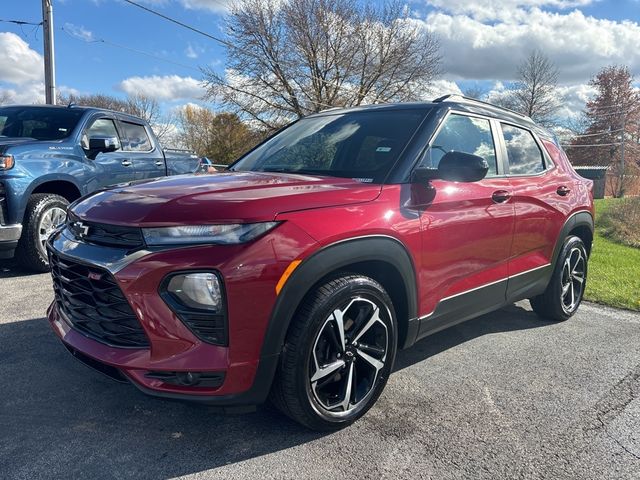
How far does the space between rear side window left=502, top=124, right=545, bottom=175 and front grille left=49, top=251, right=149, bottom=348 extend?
2.94m

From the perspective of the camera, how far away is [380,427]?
2.79m

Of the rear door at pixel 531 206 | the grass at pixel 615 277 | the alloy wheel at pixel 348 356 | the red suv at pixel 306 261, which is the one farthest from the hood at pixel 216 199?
the grass at pixel 615 277

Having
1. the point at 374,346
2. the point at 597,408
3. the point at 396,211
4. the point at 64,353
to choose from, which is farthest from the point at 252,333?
the point at 597,408

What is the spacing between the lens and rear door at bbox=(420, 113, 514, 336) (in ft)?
10.1

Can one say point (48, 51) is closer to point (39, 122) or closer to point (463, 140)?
point (39, 122)

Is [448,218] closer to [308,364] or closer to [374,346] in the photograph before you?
[374,346]

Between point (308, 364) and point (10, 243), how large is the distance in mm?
4284

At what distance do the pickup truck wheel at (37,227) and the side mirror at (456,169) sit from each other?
421 cm

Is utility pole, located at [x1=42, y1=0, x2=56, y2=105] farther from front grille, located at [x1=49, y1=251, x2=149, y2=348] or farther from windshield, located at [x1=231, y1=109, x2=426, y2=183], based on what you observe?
front grille, located at [x1=49, y1=251, x2=149, y2=348]

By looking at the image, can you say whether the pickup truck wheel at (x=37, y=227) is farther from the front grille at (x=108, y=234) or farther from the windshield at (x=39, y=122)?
the front grille at (x=108, y=234)

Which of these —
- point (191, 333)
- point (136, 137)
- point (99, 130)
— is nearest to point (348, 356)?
point (191, 333)

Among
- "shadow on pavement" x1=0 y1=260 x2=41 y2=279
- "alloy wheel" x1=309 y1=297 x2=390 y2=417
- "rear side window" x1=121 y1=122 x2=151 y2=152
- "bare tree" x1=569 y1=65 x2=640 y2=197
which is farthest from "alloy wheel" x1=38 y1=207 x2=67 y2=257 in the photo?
"bare tree" x1=569 y1=65 x2=640 y2=197

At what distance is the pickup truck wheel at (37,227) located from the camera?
551 cm

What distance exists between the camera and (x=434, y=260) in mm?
3074
